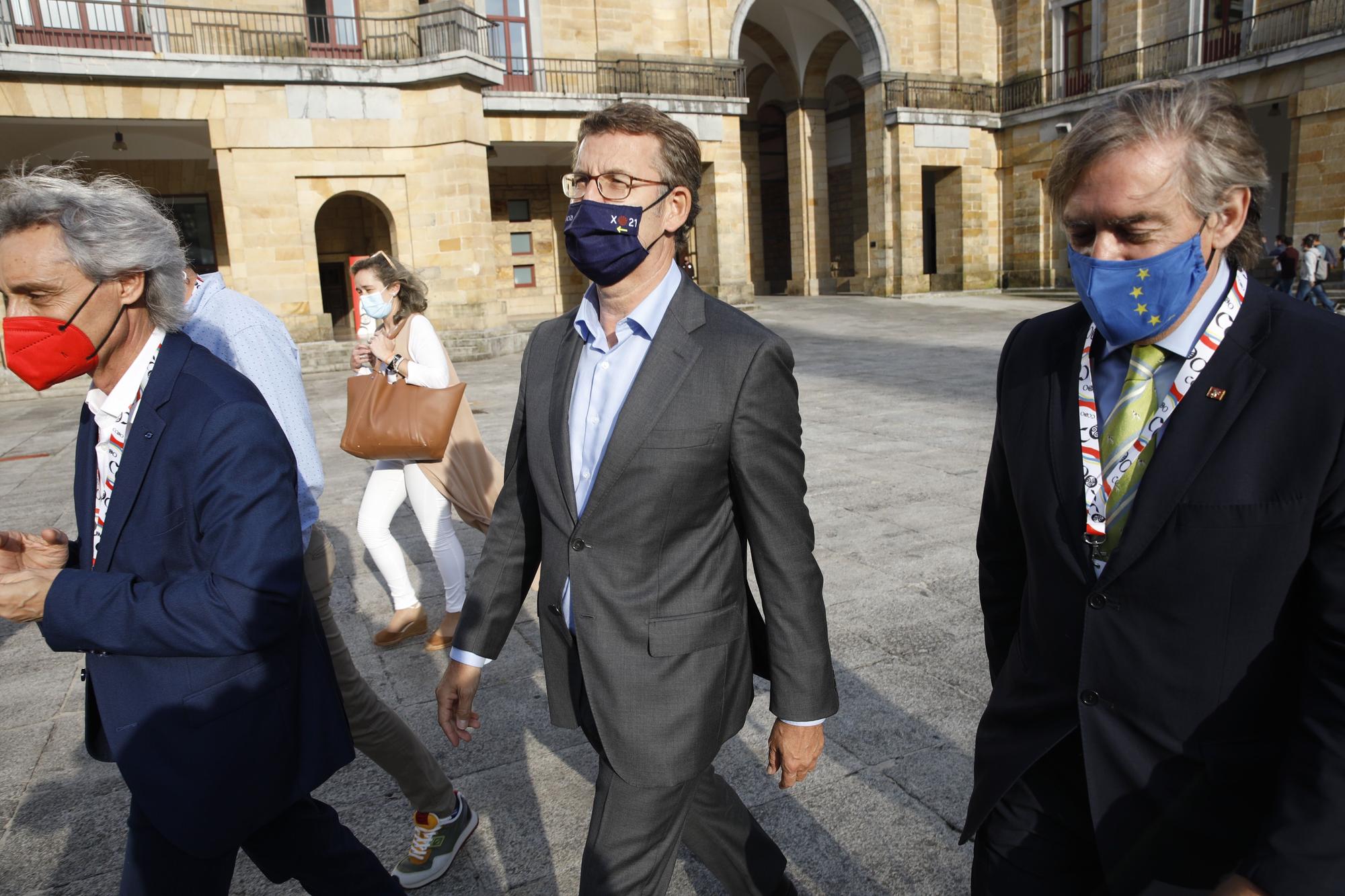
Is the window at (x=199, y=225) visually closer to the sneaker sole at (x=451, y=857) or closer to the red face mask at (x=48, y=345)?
the sneaker sole at (x=451, y=857)

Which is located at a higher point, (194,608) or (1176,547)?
(1176,547)

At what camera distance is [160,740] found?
1823 mm

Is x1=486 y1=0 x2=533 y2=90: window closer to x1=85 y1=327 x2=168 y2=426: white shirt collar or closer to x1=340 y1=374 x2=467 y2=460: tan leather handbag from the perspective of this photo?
x1=340 y1=374 x2=467 y2=460: tan leather handbag

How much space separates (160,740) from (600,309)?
127cm

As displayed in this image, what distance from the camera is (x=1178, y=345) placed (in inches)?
60.4

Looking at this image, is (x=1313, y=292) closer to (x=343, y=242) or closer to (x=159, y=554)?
(x=159, y=554)

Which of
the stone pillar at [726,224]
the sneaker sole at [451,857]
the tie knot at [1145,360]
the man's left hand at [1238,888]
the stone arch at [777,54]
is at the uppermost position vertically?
the stone arch at [777,54]

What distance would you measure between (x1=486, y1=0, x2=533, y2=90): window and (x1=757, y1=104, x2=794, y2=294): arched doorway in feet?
43.5

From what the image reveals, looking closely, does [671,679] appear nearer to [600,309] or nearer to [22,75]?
[600,309]

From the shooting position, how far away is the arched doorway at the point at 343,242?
938 inches

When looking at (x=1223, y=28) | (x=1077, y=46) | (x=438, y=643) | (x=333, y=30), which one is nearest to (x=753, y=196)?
(x=1077, y=46)

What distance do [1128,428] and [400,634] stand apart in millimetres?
3736

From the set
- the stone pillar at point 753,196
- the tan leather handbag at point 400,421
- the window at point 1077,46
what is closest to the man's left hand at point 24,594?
the tan leather handbag at point 400,421

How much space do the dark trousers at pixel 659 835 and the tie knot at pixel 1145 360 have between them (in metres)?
1.21
